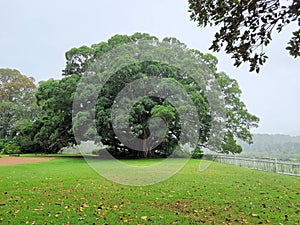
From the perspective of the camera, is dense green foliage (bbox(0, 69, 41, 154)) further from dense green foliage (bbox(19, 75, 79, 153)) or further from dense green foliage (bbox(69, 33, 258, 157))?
dense green foliage (bbox(69, 33, 258, 157))

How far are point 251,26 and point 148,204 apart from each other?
385 centimetres

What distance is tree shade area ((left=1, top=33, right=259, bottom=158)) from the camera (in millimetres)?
16906

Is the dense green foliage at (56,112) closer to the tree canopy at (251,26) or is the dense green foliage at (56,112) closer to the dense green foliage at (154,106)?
the dense green foliage at (154,106)

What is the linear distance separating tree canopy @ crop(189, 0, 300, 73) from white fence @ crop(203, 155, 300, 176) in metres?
9.27

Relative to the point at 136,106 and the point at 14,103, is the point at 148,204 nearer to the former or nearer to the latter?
the point at 136,106

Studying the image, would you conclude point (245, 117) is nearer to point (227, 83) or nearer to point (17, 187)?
point (227, 83)

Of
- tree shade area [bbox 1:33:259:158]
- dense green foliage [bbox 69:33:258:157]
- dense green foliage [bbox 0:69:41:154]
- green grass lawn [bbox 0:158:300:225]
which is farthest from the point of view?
dense green foliage [bbox 0:69:41:154]

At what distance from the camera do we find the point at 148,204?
5.35 metres

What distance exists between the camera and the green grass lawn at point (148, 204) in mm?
4414

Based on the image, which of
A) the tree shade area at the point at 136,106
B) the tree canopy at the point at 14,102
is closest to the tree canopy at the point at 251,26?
the tree shade area at the point at 136,106

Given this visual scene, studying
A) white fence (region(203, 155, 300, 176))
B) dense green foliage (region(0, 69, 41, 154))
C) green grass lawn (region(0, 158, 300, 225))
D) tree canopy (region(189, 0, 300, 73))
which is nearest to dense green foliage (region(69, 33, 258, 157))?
white fence (region(203, 155, 300, 176))

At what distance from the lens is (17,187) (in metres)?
7.20

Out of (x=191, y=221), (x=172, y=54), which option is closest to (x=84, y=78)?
(x=172, y=54)

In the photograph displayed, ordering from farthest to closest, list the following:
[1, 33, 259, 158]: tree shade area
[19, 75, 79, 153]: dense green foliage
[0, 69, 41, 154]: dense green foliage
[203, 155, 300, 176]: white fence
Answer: [0, 69, 41, 154]: dense green foliage, [19, 75, 79, 153]: dense green foliage, [1, 33, 259, 158]: tree shade area, [203, 155, 300, 176]: white fence
